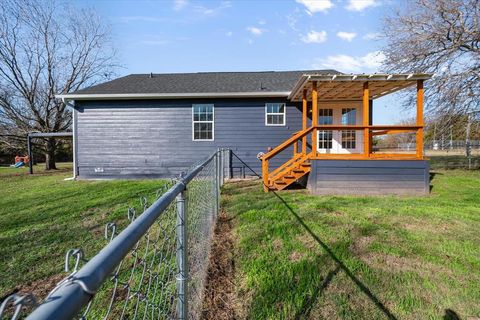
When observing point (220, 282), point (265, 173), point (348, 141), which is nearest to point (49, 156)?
point (265, 173)

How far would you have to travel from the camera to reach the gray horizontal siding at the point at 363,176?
741 centimetres

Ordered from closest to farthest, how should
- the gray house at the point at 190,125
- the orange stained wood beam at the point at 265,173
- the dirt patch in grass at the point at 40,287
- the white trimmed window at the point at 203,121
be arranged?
the dirt patch in grass at the point at 40,287 < the orange stained wood beam at the point at 265,173 < the gray house at the point at 190,125 < the white trimmed window at the point at 203,121

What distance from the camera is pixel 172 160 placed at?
36.9 feet

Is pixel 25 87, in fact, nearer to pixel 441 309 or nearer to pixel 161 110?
pixel 161 110

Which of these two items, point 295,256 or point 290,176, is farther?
point 290,176

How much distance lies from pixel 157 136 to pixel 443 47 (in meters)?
11.7

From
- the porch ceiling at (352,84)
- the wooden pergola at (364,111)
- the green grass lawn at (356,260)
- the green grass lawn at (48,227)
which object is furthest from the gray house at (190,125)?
the green grass lawn at (356,260)

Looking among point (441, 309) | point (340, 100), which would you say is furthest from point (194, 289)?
point (340, 100)

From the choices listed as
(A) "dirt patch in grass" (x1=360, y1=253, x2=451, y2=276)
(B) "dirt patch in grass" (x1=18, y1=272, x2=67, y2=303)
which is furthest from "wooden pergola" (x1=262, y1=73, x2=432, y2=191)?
(B) "dirt patch in grass" (x1=18, y1=272, x2=67, y2=303)

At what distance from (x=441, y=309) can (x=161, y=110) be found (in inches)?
402

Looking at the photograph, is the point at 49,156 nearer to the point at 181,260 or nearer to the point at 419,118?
the point at 419,118

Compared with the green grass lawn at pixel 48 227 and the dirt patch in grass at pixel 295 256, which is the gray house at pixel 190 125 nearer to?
the green grass lawn at pixel 48 227

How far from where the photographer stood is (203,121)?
36.6 ft

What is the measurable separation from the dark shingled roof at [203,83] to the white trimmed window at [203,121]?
2.05 ft
